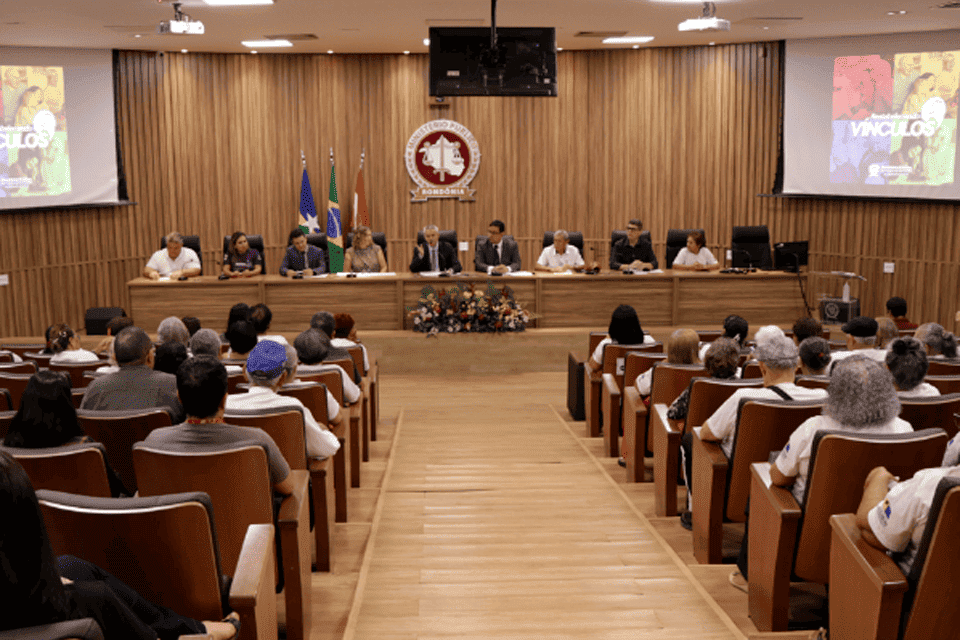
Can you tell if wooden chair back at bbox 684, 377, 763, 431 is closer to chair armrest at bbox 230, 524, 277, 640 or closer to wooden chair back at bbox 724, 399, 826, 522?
wooden chair back at bbox 724, 399, 826, 522

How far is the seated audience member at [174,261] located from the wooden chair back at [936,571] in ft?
26.6

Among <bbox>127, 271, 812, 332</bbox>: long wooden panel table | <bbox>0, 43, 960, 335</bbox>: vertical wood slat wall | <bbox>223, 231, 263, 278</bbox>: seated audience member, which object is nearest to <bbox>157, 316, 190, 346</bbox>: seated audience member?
<bbox>127, 271, 812, 332</bbox>: long wooden panel table

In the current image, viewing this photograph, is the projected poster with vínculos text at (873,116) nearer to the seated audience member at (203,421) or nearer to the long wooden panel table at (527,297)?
the long wooden panel table at (527,297)

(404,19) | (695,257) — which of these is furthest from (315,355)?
(695,257)

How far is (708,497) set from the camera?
3748 mm

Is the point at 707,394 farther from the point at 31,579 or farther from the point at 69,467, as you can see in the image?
the point at 31,579

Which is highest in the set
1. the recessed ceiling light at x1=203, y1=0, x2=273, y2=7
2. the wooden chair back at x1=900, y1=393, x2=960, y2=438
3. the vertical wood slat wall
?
the recessed ceiling light at x1=203, y1=0, x2=273, y2=7

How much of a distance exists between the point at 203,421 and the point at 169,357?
54.9 inches

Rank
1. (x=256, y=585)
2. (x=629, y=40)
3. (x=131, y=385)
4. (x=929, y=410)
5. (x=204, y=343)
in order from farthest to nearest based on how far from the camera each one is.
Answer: (x=629, y=40) < (x=204, y=343) < (x=131, y=385) < (x=929, y=410) < (x=256, y=585)

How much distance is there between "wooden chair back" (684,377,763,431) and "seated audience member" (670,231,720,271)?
5369 mm

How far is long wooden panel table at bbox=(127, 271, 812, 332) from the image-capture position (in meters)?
8.88

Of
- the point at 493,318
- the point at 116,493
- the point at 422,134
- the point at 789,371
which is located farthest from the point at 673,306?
the point at 116,493

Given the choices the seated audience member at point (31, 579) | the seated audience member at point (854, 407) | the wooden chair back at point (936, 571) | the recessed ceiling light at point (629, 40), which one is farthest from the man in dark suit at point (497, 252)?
the seated audience member at point (31, 579)

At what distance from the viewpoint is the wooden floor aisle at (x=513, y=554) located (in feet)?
10.2
